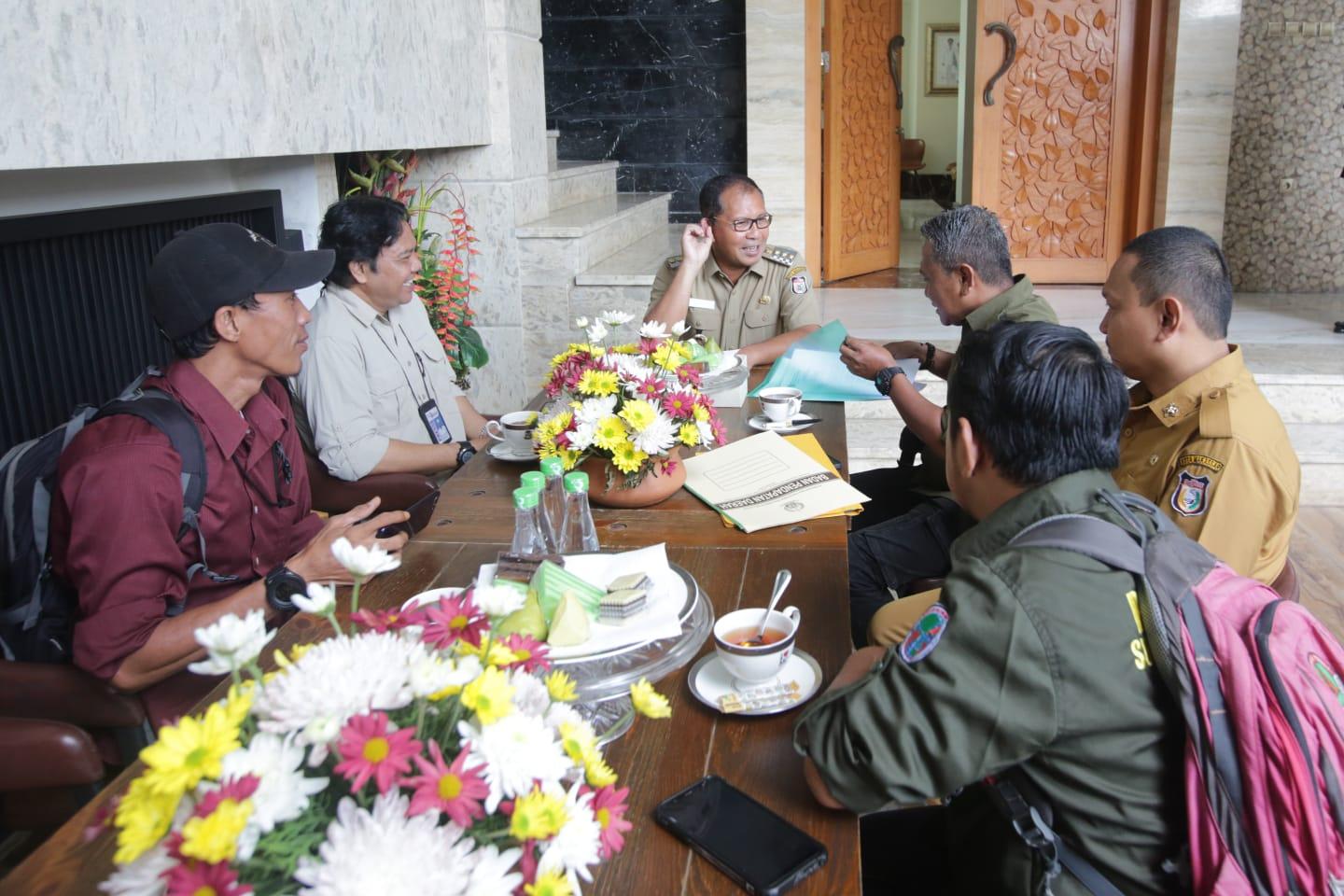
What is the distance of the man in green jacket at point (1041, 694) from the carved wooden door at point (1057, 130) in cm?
515

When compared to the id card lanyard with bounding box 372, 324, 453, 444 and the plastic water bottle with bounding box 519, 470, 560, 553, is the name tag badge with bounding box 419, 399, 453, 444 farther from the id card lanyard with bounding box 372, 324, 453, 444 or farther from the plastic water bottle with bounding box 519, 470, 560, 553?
the plastic water bottle with bounding box 519, 470, 560, 553

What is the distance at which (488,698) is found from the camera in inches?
29.7

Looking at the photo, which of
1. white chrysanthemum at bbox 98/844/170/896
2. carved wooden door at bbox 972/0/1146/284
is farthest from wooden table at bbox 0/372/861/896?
carved wooden door at bbox 972/0/1146/284

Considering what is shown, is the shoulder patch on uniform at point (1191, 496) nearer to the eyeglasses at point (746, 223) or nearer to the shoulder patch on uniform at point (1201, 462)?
the shoulder patch on uniform at point (1201, 462)

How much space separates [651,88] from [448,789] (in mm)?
6230

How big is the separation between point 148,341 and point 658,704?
255 cm

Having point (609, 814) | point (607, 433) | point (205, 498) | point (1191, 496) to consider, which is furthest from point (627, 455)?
point (609, 814)

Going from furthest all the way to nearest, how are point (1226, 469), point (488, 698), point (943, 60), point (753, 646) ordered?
point (943, 60) → point (1226, 469) → point (753, 646) → point (488, 698)

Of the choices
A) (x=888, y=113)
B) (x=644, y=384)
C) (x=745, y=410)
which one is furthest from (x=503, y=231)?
(x=888, y=113)

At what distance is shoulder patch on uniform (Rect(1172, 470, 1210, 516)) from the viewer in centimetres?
158

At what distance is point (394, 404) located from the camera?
273cm

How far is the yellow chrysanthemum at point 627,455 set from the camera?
1.75 meters

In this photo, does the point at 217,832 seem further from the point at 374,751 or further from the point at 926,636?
the point at 926,636

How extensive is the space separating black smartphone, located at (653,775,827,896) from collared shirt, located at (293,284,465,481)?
168 centimetres
